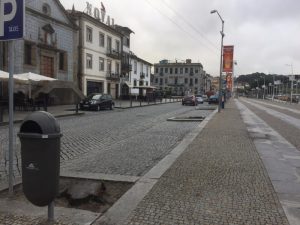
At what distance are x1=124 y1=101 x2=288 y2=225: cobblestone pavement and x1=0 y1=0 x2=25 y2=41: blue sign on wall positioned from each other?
9.27 feet

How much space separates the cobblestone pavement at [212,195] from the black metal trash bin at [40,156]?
104 centimetres

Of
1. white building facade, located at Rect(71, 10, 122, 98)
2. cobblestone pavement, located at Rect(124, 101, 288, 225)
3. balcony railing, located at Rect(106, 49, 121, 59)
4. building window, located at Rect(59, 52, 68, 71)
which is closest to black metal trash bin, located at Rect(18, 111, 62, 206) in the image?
cobblestone pavement, located at Rect(124, 101, 288, 225)

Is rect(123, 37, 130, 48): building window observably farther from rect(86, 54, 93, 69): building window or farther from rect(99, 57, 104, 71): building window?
rect(86, 54, 93, 69): building window

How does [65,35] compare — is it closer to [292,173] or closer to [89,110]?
[89,110]

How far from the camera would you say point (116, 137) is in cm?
1381

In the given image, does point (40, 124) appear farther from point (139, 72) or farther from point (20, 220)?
point (139, 72)

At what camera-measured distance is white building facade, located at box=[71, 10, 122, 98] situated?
146 feet

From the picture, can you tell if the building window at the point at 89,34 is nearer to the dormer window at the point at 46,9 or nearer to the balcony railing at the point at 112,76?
the balcony railing at the point at 112,76

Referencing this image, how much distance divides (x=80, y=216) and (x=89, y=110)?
89.3ft

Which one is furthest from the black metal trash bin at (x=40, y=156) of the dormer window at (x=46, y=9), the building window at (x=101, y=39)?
the building window at (x=101, y=39)

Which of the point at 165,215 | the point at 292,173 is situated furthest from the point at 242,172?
the point at 165,215

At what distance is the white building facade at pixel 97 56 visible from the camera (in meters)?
44.4

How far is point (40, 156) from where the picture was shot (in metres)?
4.51

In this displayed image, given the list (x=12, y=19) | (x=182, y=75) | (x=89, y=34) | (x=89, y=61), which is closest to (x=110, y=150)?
(x=12, y=19)
